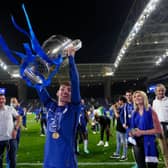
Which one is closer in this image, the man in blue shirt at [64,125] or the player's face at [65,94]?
the man in blue shirt at [64,125]

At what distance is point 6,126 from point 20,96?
58.2m

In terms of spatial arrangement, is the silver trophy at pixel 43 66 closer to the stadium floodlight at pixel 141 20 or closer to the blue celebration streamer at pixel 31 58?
the blue celebration streamer at pixel 31 58

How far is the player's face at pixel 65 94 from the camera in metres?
3.68

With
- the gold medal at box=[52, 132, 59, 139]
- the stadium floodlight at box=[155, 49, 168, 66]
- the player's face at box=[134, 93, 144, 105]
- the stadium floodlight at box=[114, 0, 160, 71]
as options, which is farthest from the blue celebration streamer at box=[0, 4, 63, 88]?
the stadium floodlight at box=[155, 49, 168, 66]

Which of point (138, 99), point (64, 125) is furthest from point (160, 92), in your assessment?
point (64, 125)

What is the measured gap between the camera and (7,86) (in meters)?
72.1

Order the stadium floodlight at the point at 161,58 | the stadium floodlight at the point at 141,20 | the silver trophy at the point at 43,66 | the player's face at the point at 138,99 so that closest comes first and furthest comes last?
the silver trophy at the point at 43,66 → the player's face at the point at 138,99 → the stadium floodlight at the point at 141,20 → the stadium floodlight at the point at 161,58

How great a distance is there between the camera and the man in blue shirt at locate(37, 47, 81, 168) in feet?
11.4

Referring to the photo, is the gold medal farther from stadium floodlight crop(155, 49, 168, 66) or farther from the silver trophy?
stadium floodlight crop(155, 49, 168, 66)

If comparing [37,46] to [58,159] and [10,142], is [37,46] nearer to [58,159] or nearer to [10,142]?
[58,159]

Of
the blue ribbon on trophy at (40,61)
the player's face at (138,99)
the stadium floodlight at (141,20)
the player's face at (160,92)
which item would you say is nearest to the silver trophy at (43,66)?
the blue ribbon on trophy at (40,61)

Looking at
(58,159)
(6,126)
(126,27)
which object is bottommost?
(58,159)

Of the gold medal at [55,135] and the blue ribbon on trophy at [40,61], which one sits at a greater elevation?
the blue ribbon on trophy at [40,61]

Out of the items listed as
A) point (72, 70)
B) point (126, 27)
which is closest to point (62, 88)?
point (72, 70)
